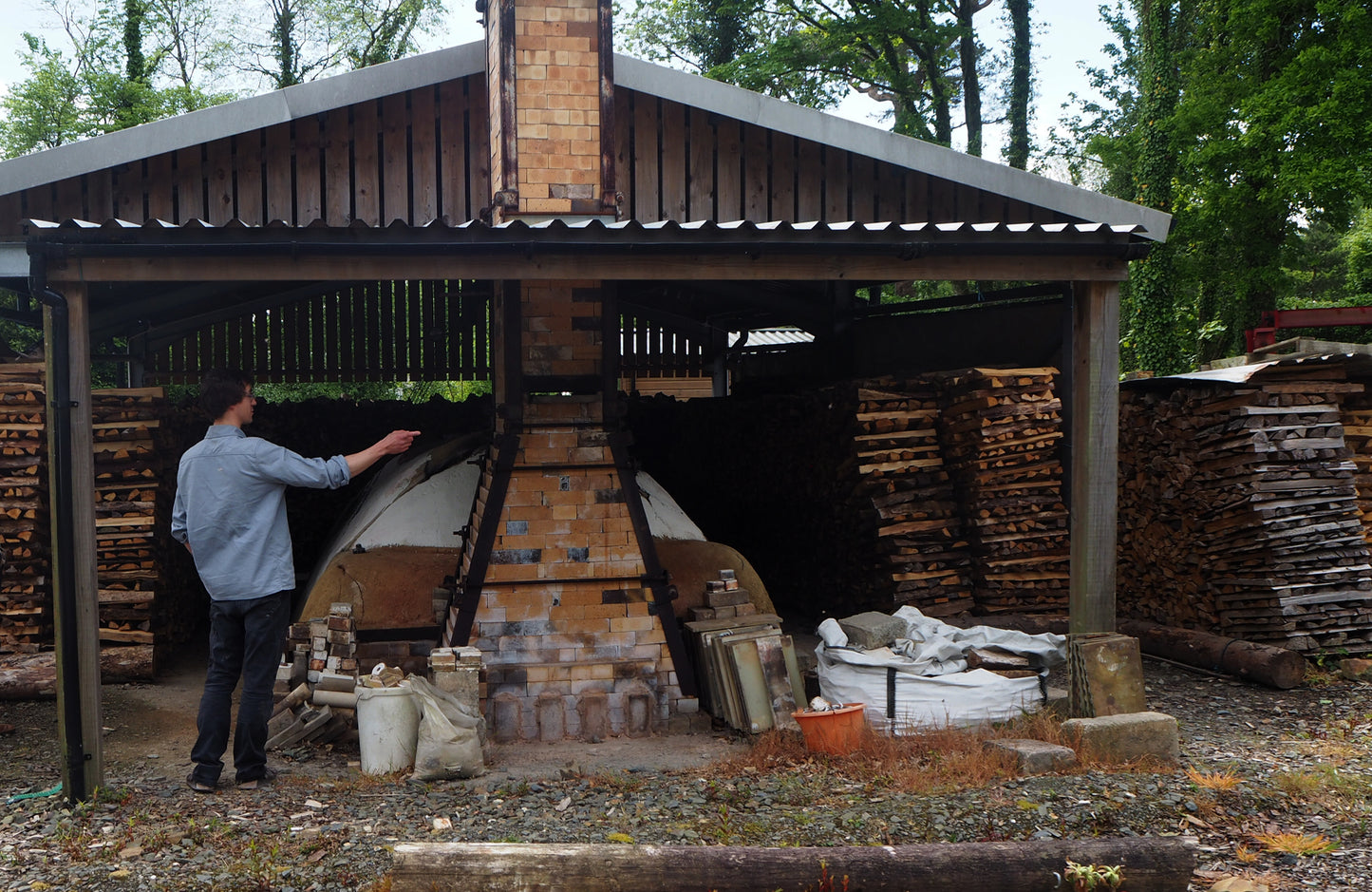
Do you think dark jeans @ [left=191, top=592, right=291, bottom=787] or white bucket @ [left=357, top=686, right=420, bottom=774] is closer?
dark jeans @ [left=191, top=592, right=291, bottom=787]

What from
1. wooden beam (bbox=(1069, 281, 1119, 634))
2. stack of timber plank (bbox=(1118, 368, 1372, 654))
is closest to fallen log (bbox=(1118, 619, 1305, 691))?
stack of timber plank (bbox=(1118, 368, 1372, 654))

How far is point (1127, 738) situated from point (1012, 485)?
10.5 feet

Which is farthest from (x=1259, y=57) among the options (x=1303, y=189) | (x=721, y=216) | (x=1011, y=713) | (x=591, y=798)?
(x=591, y=798)

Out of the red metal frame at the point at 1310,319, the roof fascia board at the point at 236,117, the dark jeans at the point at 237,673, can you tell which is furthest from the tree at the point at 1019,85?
the dark jeans at the point at 237,673

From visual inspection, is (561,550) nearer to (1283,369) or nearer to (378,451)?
(378,451)

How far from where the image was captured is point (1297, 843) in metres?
4.57

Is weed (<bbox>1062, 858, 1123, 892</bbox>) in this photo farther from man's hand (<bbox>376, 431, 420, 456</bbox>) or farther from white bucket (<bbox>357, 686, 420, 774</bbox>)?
man's hand (<bbox>376, 431, 420, 456</bbox>)

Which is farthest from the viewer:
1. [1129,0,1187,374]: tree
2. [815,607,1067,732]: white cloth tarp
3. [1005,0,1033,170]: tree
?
[1005,0,1033,170]: tree

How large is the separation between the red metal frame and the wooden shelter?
4.73 m

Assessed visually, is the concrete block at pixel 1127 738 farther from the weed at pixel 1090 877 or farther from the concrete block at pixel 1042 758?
the weed at pixel 1090 877

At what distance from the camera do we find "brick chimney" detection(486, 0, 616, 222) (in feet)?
23.1

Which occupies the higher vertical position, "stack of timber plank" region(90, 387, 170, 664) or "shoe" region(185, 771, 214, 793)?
"stack of timber plank" region(90, 387, 170, 664)

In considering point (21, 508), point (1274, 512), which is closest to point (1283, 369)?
point (1274, 512)

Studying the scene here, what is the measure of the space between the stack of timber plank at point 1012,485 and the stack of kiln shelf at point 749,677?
2.51 metres
